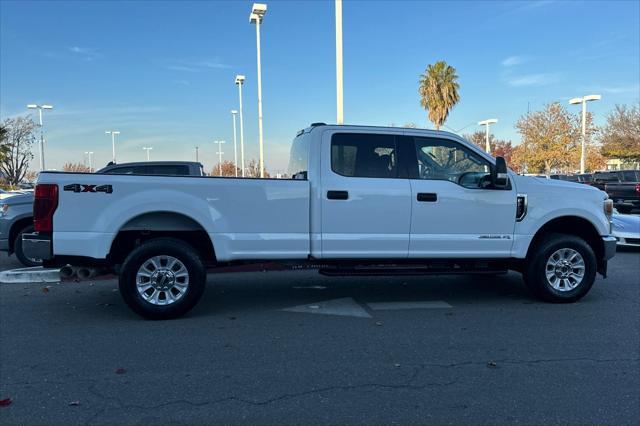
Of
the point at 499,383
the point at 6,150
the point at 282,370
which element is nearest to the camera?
the point at 499,383

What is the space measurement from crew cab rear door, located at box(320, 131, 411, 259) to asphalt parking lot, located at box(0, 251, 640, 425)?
2.58 feet

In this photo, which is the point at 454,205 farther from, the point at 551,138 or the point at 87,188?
the point at 551,138

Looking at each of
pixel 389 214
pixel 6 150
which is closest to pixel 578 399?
pixel 389 214

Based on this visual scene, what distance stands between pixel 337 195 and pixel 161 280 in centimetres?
215

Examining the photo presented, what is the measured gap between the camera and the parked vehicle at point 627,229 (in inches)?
415

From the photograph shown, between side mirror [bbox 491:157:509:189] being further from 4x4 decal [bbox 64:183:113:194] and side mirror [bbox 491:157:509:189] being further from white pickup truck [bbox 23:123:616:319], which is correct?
4x4 decal [bbox 64:183:113:194]

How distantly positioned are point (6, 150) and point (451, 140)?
3661 centimetres

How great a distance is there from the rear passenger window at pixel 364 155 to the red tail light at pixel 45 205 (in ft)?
9.83

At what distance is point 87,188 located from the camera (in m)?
5.43

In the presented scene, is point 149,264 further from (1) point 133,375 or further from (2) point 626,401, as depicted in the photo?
(2) point 626,401

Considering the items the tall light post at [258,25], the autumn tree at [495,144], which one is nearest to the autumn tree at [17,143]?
the tall light post at [258,25]

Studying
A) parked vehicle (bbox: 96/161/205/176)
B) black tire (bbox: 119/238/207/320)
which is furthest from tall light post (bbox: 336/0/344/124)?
black tire (bbox: 119/238/207/320)

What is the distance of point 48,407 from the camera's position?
11.8 ft

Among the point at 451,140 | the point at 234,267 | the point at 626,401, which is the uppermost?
the point at 451,140
